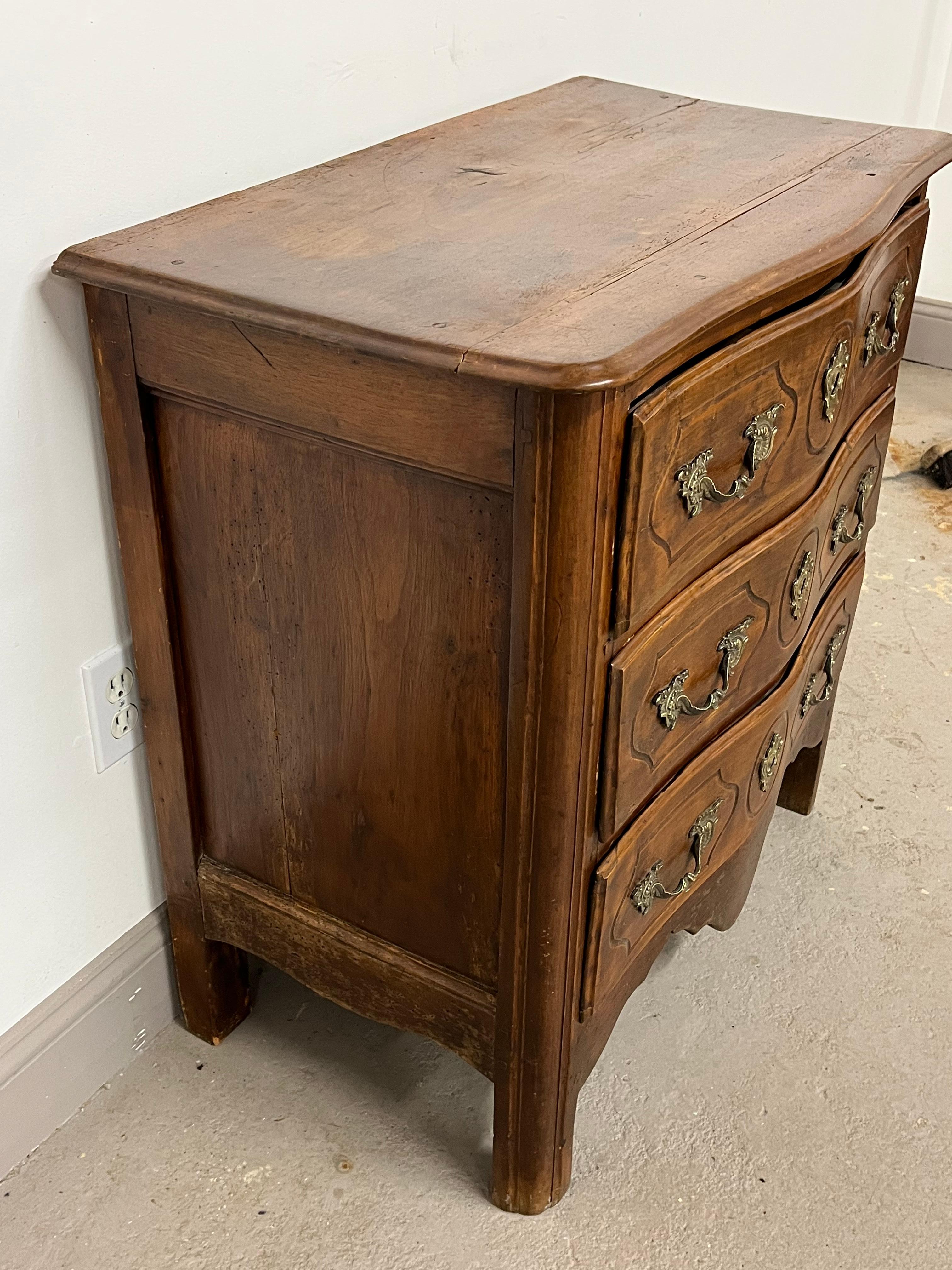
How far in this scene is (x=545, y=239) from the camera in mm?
1106

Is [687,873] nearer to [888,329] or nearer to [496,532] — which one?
[496,532]

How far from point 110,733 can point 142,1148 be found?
45 cm

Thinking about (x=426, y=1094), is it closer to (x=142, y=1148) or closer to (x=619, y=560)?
(x=142, y=1148)

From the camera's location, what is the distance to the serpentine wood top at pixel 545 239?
92cm

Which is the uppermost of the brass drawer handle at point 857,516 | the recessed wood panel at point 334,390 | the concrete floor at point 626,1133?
the recessed wood panel at point 334,390

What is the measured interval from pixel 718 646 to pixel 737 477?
175 mm

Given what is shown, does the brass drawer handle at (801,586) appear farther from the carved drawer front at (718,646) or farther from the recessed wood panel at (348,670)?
the recessed wood panel at (348,670)

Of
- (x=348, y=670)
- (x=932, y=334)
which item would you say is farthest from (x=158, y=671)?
(x=932, y=334)

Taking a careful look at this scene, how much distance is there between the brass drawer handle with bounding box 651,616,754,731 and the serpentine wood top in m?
0.30

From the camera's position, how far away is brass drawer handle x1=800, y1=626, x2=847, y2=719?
5.14ft

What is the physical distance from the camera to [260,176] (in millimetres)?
1271

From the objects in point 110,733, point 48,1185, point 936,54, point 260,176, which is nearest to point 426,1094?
point 48,1185

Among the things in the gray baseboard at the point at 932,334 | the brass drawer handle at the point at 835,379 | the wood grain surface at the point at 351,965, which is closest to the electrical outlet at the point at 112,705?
the wood grain surface at the point at 351,965

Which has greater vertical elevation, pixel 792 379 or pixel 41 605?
pixel 792 379
